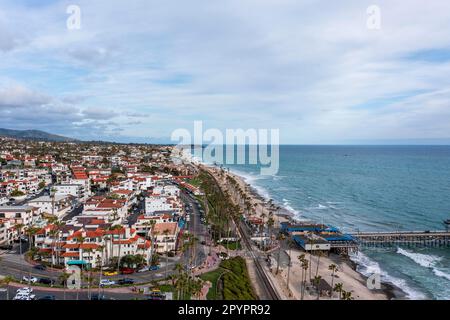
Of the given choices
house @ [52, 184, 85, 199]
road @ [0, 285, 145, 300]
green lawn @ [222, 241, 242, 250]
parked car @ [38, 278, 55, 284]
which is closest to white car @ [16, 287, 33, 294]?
road @ [0, 285, 145, 300]

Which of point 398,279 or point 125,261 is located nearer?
point 125,261

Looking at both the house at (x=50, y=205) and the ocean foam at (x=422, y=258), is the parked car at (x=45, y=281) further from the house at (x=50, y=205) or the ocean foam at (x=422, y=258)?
the ocean foam at (x=422, y=258)

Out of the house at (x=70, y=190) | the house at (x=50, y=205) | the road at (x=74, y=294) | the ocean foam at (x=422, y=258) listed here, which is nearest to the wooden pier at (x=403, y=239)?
the ocean foam at (x=422, y=258)

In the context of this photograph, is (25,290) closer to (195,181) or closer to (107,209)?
(107,209)

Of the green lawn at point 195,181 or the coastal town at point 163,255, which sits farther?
the green lawn at point 195,181

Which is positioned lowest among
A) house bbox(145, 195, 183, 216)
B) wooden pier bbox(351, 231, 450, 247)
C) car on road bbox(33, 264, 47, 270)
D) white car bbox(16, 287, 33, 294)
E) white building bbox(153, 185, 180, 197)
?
wooden pier bbox(351, 231, 450, 247)

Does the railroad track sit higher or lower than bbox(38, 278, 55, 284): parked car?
lower

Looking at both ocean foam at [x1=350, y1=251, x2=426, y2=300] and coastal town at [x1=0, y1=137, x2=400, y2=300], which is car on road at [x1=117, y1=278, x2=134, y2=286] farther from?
ocean foam at [x1=350, y1=251, x2=426, y2=300]

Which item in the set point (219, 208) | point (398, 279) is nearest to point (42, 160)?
point (219, 208)
